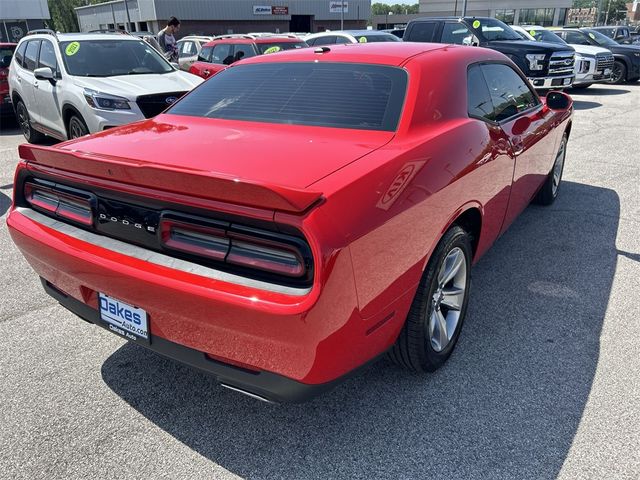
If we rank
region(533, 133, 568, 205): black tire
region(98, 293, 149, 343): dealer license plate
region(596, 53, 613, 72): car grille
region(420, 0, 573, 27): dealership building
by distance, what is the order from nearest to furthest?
A: 1. region(98, 293, 149, 343): dealer license plate
2. region(533, 133, 568, 205): black tire
3. region(596, 53, 613, 72): car grille
4. region(420, 0, 573, 27): dealership building

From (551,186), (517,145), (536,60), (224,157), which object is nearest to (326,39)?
(536,60)

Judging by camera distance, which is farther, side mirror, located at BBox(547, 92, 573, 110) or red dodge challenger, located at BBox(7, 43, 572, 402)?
side mirror, located at BBox(547, 92, 573, 110)

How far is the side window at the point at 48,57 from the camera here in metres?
7.40

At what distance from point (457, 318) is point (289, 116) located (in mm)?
1453

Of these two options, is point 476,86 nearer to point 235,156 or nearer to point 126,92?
point 235,156

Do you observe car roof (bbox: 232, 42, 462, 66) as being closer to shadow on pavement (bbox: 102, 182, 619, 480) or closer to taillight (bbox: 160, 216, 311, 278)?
taillight (bbox: 160, 216, 311, 278)

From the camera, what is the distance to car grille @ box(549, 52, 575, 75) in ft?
37.6

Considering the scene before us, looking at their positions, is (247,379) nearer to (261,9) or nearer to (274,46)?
(274,46)

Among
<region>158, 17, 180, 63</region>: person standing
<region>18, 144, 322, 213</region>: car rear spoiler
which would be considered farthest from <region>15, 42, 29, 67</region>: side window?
<region>18, 144, 322, 213</region>: car rear spoiler

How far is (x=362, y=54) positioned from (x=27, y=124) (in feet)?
25.5

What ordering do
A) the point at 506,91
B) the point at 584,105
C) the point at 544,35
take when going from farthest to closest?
the point at 544,35 → the point at 584,105 → the point at 506,91

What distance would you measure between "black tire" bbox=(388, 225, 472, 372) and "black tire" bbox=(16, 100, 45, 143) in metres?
8.32

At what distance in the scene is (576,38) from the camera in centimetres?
1589

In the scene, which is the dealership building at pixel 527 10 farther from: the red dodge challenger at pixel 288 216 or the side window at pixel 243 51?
the red dodge challenger at pixel 288 216
